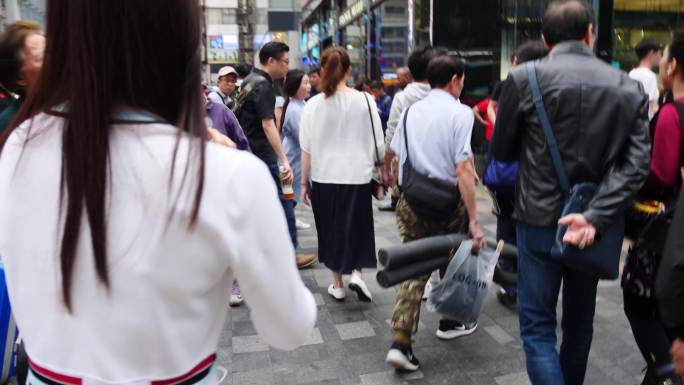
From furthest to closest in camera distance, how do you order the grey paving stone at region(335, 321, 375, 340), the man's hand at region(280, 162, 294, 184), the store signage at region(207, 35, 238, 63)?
the store signage at region(207, 35, 238, 63) → the man's hand at region(280, 162, 294, 184) → the grey paving stone at region(335, 321, 375, 340)

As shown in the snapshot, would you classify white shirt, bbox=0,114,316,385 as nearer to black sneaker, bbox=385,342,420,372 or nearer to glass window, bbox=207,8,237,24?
black sneaker, bbox=385,342,420,372

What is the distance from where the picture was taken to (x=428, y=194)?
3271mm

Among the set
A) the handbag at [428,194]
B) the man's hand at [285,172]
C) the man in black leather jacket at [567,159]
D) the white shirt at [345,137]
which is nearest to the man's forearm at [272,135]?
the man's hand at [285,172]

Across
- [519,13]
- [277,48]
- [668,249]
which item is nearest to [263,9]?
[519,13]

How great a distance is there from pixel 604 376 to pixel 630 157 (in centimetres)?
144

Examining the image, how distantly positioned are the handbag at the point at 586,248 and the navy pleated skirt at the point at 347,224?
6.70 ft

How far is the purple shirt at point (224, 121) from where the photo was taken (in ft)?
12.6

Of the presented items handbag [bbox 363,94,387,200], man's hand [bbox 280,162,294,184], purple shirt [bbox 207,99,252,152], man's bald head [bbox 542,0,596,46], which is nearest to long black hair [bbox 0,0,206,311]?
man's bald head [bbox 542,0,596,46]

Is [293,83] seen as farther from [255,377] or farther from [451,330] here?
[255,377]

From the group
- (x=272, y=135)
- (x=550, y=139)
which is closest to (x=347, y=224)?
(x=272, y=135)

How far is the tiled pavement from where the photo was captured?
3121mm

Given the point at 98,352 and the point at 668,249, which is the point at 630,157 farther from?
the point at 98,352

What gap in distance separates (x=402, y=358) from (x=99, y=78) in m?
2.55

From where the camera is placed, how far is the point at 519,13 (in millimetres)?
9477
